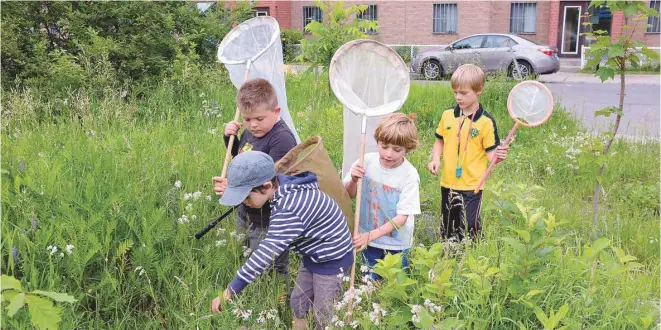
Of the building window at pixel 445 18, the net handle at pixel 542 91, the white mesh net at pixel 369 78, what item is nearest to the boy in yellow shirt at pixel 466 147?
the net handle at pixel 542 91

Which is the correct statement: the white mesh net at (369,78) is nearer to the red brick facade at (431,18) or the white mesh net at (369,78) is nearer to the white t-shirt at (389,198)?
the white t-shirt at (389,198)

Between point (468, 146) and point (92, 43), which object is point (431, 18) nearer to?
point (92, 43)

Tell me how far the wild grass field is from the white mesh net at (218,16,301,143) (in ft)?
2.54

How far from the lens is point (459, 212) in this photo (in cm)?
359

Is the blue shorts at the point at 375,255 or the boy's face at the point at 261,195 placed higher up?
the boy's face at the point at 261,195

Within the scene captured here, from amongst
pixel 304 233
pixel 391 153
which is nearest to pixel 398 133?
pixel 391 153

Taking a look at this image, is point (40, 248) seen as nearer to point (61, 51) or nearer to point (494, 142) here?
point (494, 142)

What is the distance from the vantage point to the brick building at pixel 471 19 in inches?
920

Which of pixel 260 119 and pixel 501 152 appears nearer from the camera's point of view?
pixel 260 119

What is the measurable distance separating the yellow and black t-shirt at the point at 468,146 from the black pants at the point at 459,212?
0.06 meters

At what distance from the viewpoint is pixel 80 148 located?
378 cm

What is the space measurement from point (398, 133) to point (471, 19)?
23612mm

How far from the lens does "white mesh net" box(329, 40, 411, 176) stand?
3.09m

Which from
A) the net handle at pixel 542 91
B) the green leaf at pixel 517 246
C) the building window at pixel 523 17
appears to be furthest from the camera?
the building window at pixel 523 17
